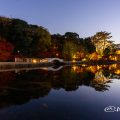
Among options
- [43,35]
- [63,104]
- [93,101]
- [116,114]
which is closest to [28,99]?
[63,104]

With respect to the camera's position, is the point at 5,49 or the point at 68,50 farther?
the point at 68,50

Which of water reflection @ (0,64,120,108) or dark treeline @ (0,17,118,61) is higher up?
dark treeline @ (0,17,118,61)

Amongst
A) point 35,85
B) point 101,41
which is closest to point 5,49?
point 35,85

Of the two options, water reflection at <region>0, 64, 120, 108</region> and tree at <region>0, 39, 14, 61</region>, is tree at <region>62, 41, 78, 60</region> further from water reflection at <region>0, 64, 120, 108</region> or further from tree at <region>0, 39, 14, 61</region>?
water reflection at <region>0, 64, 120, 108</region>

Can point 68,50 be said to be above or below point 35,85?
above

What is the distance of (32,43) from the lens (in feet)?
231

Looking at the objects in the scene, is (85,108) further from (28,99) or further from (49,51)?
(49,51)

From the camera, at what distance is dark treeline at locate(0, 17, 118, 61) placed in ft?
207

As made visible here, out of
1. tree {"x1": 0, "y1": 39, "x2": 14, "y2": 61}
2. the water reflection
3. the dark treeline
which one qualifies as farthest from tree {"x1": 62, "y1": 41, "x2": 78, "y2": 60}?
the water reflection

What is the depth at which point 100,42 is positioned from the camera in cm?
12756

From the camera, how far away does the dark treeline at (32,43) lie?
6314 cm

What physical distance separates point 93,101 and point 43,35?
57583 mm

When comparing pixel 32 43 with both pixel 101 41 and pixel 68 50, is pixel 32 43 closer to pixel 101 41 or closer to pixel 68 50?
pixel 68 50

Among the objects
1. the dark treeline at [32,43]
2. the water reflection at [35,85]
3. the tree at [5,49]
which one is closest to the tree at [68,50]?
the dark treeline at [32,43]
